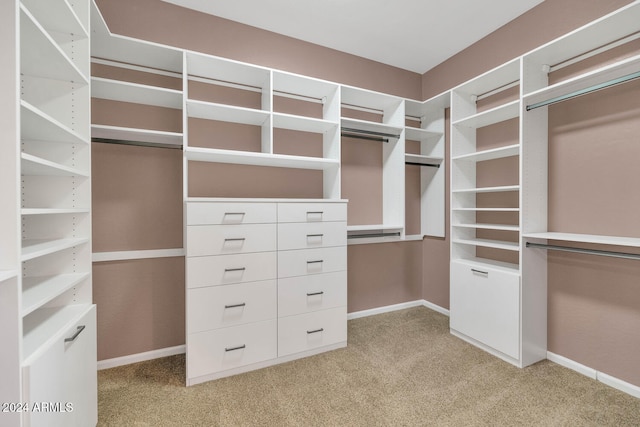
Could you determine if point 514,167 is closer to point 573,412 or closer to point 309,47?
point 573,412

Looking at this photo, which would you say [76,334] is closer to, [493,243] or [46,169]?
[46,169]

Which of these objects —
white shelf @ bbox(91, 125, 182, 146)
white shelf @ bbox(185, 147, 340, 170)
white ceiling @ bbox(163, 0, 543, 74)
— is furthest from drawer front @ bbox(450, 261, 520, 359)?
white shelf @ bbox(91, 125, 182, 146)

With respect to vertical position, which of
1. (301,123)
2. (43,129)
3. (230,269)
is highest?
(301,123)

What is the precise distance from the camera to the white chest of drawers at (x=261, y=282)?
193 centimetres

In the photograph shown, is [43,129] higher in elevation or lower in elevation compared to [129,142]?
lower

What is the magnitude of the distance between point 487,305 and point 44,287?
9.29ft

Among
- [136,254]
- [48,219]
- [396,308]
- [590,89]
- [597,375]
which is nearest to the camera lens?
[48,219]

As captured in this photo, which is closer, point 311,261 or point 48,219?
point 48,219

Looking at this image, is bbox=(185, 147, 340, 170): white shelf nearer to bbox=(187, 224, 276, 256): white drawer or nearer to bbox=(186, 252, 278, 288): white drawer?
bbox=(187, 224, 276, 256): white drawer

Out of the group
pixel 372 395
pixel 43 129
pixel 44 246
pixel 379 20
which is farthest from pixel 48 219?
pixel 379 20

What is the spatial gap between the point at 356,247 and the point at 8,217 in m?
2.59

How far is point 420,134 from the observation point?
3.15 m

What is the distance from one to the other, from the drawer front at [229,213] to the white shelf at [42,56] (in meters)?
0.87

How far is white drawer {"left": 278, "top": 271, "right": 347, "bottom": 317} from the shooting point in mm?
2201
